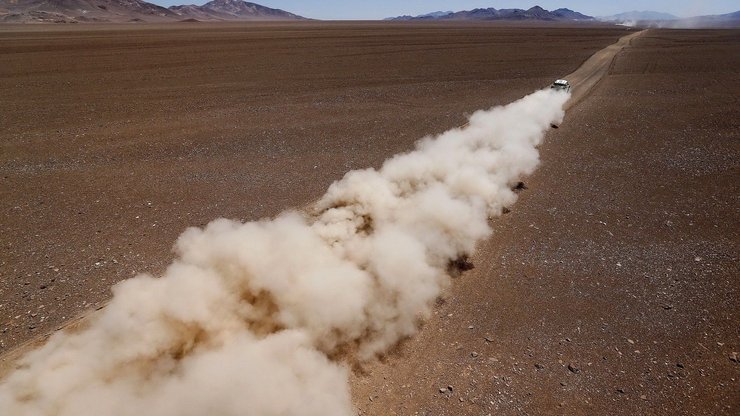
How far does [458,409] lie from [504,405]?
2.10 feet

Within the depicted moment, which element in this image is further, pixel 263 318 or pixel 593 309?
pixel 593 309

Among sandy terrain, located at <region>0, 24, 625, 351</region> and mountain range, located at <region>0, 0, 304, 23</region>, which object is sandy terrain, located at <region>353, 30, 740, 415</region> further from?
mountain range, located at <region>0, 0, 304, 23</region>

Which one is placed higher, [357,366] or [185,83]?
[185,83]

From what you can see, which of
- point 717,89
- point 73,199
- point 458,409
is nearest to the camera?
point 458,409

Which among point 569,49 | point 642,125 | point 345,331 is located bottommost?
point 345,331

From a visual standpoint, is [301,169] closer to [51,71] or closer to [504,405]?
[504,405]

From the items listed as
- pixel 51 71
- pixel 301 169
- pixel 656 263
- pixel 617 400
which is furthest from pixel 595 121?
pixel 51 71

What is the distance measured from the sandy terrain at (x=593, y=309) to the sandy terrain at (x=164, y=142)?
5538mm

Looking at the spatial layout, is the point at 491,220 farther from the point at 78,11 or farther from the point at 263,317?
the point at 78,11

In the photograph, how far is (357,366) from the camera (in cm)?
604

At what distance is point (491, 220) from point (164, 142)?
1268 cm

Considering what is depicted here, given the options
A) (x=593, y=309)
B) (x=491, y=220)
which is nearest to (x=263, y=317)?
(x=593, y=309)

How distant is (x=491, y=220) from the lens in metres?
10.1

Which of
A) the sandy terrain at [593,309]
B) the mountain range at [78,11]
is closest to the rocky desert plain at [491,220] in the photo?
→ the sandy terrain at [593,309]
